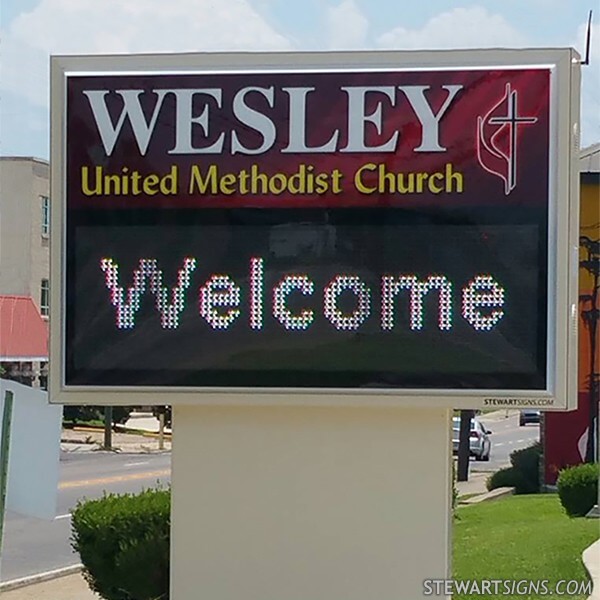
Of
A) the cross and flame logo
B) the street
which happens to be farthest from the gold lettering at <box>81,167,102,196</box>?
the street

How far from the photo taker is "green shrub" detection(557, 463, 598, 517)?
46.4ft

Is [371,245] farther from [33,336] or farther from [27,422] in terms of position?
[33,336]

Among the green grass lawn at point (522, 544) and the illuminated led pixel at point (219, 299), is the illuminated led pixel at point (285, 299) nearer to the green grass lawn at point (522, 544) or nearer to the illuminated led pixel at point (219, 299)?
the illuminated led pixel at point (219, 299)

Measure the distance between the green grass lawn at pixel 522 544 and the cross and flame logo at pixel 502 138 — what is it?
383 centimetres

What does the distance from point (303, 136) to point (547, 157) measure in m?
1.17

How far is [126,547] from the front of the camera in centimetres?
776

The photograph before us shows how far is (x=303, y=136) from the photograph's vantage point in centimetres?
559

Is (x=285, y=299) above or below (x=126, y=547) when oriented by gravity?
above

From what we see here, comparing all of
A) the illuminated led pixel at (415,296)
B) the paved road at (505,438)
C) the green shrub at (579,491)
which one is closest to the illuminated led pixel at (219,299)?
the illuminated led pixel at (415,296)

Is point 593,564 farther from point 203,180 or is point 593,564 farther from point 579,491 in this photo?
point 579,491

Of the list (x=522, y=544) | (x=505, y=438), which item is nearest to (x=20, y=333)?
(x=505, y=438)

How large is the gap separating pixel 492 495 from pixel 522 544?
9.19m

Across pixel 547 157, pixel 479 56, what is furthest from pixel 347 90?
pixel 547 157

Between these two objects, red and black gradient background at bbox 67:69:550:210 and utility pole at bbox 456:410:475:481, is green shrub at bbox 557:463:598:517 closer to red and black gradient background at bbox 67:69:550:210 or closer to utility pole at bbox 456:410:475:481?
red and black gradient background at bbox 67:69:550:210
